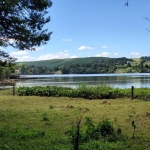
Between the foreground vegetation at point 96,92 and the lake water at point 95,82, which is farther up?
the foreground vegetation at point 96,92

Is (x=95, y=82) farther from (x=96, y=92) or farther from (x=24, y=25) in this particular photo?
(x=24, y=25)

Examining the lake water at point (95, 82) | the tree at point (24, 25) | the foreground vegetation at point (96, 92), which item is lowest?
the lake water at point (95, 82)

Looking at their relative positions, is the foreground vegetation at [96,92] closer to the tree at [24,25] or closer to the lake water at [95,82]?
the lake water at [95,82]

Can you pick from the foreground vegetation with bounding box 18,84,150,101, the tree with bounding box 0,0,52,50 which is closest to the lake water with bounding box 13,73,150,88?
the foreground vegetation with bounding box 18,84,150,101

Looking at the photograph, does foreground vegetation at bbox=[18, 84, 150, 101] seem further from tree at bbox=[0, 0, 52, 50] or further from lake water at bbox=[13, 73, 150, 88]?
tree at bbox=[0, 0, 52, 50]

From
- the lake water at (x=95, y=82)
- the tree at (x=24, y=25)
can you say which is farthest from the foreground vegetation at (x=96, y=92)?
the tree at (x=24, y=25)

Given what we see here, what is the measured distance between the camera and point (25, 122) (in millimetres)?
9961

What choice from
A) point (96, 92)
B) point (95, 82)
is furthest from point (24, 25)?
point (95, 82)

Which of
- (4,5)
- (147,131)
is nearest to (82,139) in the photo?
(147,131)

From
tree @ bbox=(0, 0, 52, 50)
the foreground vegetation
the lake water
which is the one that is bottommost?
the lake water

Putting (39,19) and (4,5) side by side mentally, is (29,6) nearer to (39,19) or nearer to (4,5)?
(39,19)

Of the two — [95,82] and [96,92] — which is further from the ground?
[96,92]

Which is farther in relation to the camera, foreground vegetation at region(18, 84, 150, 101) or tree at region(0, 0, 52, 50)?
foreground vegetation at region(18, 84, 150, 101)

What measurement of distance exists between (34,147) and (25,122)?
3915mm
